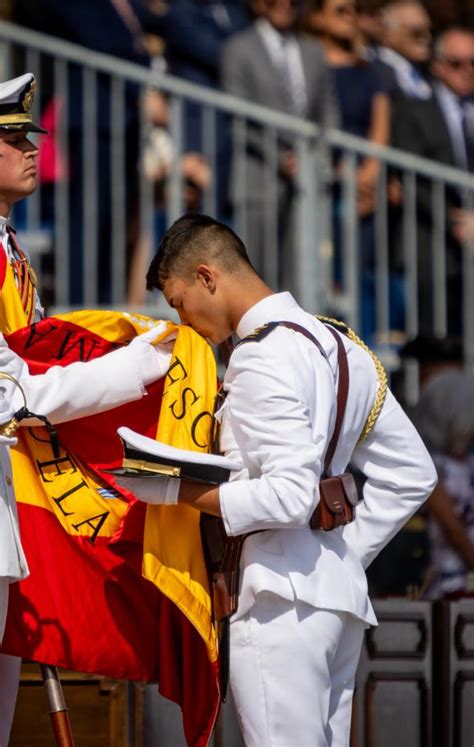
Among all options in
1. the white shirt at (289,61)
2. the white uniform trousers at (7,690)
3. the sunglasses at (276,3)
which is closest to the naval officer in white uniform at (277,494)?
the white uniform trousers at (7,690)

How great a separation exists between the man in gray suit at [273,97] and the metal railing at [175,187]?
10mm

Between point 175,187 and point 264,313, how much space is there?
4.32 meters

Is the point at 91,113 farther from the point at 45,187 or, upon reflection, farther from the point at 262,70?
the point at 262,70

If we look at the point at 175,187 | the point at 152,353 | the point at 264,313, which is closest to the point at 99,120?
the point at 175,187

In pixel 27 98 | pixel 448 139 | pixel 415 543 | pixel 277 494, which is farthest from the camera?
pixel 448 139

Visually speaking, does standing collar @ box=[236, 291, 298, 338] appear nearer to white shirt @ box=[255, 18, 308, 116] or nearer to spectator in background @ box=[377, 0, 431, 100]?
white shirt @ box=[255, 18, 308, 116]

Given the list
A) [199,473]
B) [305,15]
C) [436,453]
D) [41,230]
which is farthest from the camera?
[305,15]

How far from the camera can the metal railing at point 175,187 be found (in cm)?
862

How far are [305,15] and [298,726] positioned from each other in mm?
6745

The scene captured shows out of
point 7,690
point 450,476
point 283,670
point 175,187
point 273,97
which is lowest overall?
point 450,476

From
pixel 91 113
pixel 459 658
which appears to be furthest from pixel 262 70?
pixel 459 658

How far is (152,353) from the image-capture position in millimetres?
4621

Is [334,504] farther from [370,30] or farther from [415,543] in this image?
[370,30]

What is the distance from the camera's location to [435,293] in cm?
911
